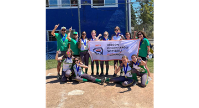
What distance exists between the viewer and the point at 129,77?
16.3 feet

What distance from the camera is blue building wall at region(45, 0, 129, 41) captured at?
1086 centimetres

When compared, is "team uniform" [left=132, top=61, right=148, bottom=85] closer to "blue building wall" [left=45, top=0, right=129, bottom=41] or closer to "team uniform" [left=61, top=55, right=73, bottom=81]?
"team uniform" [left=61, top=55, right=73, bottom=81]

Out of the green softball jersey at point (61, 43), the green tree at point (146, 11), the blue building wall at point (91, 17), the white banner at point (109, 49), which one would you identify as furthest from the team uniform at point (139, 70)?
the green tree at point (146, 11)

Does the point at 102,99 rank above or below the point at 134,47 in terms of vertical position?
below

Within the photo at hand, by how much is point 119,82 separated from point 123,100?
49.5 inches

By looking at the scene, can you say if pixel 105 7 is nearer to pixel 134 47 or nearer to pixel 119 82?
pixel 134 47

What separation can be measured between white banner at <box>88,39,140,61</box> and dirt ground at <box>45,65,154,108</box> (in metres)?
1.26

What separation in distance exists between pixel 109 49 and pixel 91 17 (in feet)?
18.9

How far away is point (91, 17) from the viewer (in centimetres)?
1103

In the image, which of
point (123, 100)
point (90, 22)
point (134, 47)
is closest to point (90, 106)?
point (123, 100)

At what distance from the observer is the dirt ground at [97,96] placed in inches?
146

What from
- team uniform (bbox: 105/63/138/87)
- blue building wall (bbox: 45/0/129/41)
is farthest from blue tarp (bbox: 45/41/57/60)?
team uniform (bbox: 105/63/138/87)

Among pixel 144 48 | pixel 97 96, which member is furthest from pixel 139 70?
pixel 97 96
